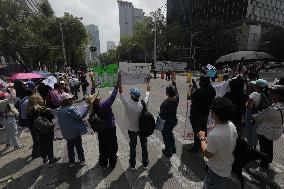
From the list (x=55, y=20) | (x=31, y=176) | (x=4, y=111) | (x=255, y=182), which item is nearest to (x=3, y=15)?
(x=55, y=20)

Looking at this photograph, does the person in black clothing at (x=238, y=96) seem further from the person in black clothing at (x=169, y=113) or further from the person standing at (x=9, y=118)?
the person standing at (x=9, y=118)

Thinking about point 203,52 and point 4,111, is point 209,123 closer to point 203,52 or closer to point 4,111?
point 4,111

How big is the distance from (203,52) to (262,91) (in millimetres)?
54161

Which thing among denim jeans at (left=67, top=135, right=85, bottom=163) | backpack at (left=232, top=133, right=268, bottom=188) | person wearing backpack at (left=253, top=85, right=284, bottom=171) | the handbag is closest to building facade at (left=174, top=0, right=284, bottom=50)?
the handbag

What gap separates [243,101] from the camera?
247 inches

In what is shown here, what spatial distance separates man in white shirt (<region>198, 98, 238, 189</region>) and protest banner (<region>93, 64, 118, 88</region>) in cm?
507

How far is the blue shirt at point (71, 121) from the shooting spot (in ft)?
18.3

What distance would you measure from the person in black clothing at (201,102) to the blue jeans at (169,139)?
1.95 ft

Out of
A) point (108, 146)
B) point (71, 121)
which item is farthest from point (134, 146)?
point (71, 121)

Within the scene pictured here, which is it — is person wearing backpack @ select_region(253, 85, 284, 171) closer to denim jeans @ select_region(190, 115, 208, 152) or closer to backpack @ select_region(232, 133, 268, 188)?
denim jeans @ select_region(190, 115, 208, 152)

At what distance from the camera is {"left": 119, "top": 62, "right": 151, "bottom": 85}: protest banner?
6424mm

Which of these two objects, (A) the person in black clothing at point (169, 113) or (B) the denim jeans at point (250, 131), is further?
(B) the denim jeans at point (250, 131)

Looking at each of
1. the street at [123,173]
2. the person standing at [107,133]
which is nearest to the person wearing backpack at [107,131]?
the person standing at [107,133]

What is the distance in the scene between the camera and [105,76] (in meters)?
8.88
